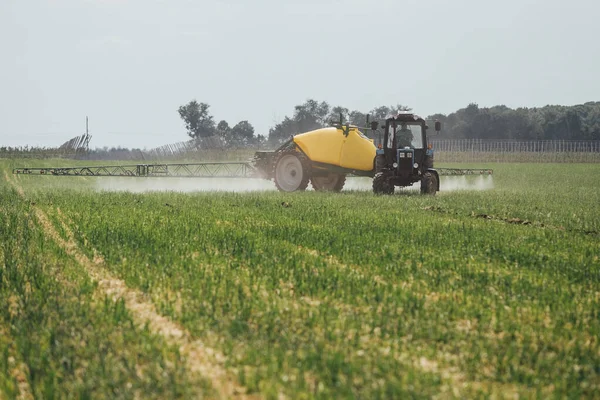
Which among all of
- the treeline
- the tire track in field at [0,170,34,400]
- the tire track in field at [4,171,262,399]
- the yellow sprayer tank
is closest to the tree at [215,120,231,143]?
the treeline

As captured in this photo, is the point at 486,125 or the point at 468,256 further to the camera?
the point at 486,125

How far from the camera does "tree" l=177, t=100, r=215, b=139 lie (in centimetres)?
Result: 13312

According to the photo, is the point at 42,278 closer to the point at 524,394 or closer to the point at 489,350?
the point at 489,350

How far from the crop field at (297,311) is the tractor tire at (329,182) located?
12.4 metres

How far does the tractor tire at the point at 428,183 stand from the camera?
2189 cm

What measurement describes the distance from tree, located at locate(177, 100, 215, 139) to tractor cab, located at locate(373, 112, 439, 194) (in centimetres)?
11274

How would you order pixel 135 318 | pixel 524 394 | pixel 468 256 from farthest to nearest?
pixel 468 256
pixel 135 318
pixel 524 394

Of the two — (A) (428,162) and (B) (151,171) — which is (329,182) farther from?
Answer: (B) (151,171)

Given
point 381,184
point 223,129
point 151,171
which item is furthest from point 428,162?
point 223,129

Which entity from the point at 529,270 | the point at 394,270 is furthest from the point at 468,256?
the point at 394,270

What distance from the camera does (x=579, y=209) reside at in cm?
1727

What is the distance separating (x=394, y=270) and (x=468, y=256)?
163 cm

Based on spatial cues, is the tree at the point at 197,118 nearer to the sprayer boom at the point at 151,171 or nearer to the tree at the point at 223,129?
the tree at the point at 223,129

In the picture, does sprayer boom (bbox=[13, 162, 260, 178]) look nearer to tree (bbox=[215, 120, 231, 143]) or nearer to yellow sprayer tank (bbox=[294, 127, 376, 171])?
yellow sprayer tank (bbox=[294, 127, 376, 171])
